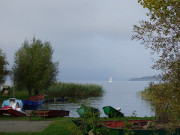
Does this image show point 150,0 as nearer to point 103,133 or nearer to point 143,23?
point 143,23

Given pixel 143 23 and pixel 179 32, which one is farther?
pixel 143 23

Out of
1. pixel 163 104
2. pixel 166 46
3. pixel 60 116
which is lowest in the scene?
pixel 60 116

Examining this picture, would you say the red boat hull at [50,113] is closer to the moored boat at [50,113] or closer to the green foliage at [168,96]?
the moored boat at [50,113]

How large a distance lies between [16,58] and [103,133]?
36.9m

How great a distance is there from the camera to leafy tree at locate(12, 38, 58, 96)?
1644 inches

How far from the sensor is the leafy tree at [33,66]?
1644 inches

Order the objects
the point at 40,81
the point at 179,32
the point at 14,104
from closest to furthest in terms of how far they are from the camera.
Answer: the point at 179,32 → the point at 14,104 → the point at 40,81

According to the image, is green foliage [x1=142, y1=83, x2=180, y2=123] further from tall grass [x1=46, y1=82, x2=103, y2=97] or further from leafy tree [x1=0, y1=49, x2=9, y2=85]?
tall grass [x1=46, y1=82, x2=103, y2=97]

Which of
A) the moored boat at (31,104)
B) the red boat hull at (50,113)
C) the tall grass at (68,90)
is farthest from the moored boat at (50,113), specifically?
the tall grass at (68,90)

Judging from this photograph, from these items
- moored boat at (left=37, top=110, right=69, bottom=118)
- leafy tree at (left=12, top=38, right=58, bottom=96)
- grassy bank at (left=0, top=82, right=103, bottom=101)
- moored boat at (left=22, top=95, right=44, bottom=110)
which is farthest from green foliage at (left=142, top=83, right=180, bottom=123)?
grassy bank at (left=0, top=82, right=103, bottom=101)

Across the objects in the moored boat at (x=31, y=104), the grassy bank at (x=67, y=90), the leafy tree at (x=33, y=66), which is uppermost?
the leafy tree at (x=33, y=66)

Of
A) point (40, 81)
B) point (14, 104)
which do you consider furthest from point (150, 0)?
point (40, 81)

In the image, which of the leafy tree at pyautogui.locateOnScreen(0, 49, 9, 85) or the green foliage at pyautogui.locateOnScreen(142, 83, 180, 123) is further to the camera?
the leafy tree at pyautogui.locateOnScreen(0, 49, 9, 85)

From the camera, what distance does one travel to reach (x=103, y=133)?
8375mm
